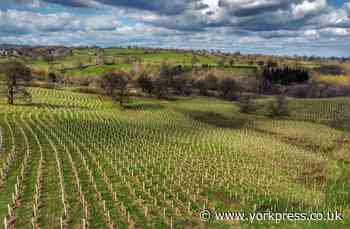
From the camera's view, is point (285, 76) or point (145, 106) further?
point (285, 76)

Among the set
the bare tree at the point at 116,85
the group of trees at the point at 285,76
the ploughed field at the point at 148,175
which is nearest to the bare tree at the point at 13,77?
the ploughed field at the point at 148,175

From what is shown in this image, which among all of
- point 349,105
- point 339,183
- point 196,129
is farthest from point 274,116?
point 339,183

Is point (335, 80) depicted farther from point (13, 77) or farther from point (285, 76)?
point (13, 77)

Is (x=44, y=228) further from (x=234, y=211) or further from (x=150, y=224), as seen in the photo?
(x=234, y=211)

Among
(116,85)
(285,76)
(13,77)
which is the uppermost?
(285,76)

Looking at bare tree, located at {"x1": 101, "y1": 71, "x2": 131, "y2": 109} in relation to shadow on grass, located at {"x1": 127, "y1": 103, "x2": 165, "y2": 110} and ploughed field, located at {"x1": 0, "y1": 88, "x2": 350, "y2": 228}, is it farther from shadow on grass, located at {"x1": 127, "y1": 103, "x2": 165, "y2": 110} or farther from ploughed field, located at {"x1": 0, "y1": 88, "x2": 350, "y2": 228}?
ploughed field, located at {"x1": 0, "y1": 88, "x2": 350, "y2": 228}

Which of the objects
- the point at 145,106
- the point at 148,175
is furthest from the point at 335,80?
the point at 148,175

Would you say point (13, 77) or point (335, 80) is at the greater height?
Result: point (13, 77)

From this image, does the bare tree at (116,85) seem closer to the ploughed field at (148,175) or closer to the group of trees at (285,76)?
the ploughed field at (148,175)

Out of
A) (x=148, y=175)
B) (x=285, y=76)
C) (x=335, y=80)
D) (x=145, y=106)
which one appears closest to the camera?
(x=148, y=175)
